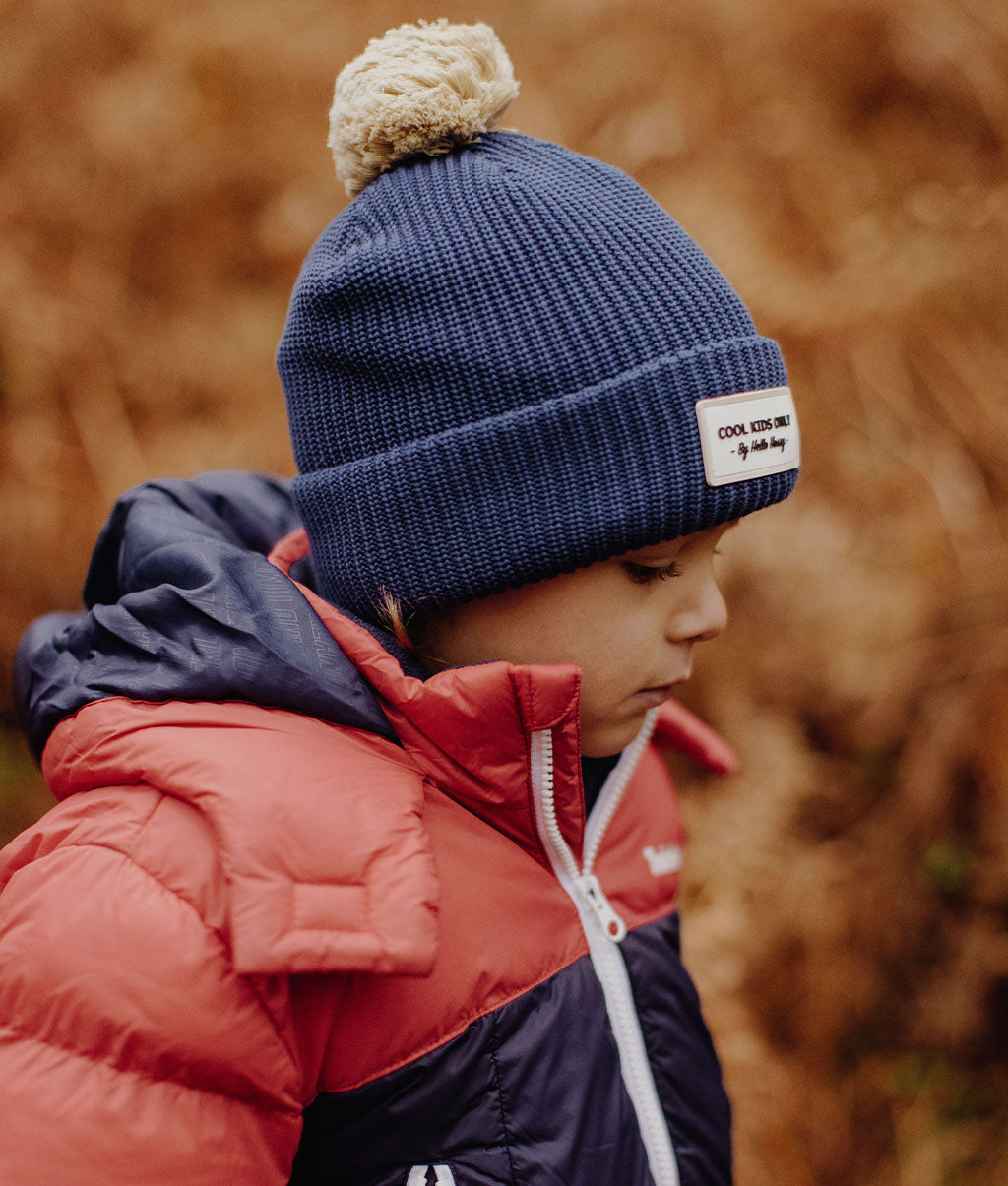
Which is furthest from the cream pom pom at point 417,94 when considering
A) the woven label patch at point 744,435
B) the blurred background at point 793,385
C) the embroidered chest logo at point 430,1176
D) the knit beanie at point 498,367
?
the blurred background at point 793,385

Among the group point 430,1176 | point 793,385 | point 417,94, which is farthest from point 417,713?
point 793,385

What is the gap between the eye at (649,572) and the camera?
4.38 feet

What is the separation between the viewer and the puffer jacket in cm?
98

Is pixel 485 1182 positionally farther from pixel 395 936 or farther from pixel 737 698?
pixel 737 698

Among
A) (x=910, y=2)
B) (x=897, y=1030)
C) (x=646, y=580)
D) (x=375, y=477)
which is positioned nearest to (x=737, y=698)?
(x=897, y=1030)

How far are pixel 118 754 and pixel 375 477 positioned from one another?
0.51 meters

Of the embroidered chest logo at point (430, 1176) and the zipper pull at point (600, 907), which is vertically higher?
the zipper pull at point (600, 907)

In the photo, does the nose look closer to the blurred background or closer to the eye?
the eye

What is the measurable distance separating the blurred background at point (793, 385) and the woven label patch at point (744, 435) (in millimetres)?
1648

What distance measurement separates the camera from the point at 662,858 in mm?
1700

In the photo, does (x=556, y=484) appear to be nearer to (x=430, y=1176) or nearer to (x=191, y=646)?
(x=191, y=646)

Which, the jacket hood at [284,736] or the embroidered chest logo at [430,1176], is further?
the embroidered chest logo at [430,1176]

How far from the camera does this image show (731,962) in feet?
8.70

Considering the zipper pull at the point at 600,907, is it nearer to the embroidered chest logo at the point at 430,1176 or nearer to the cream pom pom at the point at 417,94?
the embroidered chest logo at the point at 430,1176
